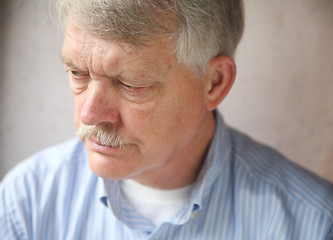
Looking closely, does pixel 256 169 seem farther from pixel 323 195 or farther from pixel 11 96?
pixel 11 96

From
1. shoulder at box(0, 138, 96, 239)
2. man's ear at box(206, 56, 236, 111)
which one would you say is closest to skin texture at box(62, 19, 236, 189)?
man's ear at box(206, 56, 236, 111)

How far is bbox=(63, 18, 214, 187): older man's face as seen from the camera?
117cm

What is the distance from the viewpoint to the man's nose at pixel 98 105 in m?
1.21

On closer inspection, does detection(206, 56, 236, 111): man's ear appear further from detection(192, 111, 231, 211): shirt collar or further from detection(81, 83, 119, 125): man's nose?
detection(81, 83, 119, 125): man's nose

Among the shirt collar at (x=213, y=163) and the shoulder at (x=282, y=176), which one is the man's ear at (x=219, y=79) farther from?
the shoulder at (x=282, y=176)

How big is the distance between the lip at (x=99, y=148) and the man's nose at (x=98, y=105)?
99 millimetres

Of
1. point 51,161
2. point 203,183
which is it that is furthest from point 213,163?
point 51,161

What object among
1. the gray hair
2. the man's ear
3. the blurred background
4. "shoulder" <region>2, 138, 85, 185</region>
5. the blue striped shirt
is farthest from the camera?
the blurred background

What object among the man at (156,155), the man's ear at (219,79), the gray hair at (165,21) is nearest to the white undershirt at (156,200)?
the man at (156,155)

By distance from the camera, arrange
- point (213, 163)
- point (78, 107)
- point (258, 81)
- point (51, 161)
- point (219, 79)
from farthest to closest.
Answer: point (258, 81) → point (51, 161) → point (213, 163) → point (219, 79) → point (78, 107)

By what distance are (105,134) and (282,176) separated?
0.76m

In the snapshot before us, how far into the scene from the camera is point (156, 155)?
1341mm

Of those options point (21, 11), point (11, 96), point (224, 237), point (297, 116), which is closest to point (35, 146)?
point (11, 96)

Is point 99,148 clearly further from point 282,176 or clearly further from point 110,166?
point 282,176
